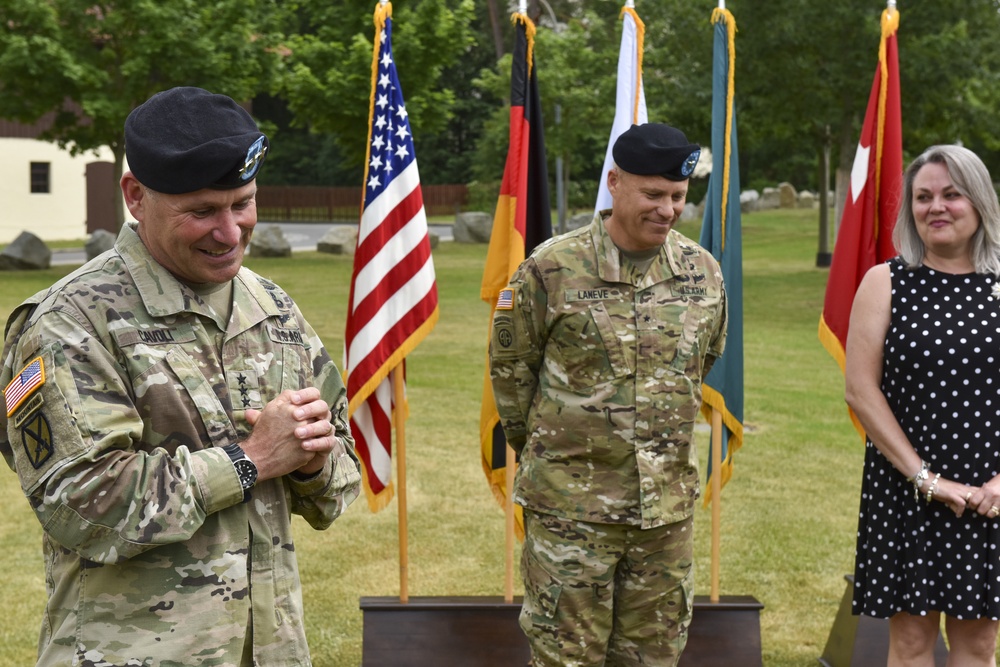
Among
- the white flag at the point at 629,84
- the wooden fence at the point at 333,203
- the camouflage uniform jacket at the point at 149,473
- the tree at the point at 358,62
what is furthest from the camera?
the wooden fence at the point at 333,203

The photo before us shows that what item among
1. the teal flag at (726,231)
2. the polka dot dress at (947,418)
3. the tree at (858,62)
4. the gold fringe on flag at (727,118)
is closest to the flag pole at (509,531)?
the teal flag at (726,231)

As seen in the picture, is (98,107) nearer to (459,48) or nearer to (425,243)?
(459,48)

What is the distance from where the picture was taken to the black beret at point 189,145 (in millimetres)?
2057

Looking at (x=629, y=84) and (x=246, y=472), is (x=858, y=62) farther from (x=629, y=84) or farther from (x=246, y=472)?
(x=246, y=472)

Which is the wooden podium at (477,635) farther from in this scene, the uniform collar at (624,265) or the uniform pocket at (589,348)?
the uniform collar at (624,265)

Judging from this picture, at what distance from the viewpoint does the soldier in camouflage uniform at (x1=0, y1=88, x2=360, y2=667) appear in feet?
6.57

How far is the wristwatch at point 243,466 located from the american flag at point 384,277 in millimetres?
2728

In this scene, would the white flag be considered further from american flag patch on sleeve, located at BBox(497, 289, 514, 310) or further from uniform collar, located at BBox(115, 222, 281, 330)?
uniform collar, located at BBox(115, 222, 281, 330)

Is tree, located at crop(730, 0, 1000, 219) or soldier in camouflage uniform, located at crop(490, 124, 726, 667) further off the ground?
tree, located at crop(730, 0, 1000, 219)

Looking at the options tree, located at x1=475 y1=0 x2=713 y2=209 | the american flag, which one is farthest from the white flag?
tree, located at x1=475 y1=0 x2=713 y2=209

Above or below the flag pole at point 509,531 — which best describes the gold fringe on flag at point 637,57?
above

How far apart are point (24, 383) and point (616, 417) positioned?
203cm

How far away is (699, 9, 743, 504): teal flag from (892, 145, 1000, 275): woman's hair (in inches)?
46.9

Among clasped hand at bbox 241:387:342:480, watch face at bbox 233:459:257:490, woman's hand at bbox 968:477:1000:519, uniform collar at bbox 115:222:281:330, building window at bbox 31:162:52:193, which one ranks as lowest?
building window at bbox 31:162:52:193
